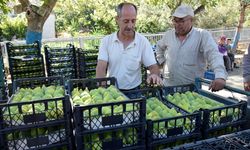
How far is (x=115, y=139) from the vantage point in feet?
5.19

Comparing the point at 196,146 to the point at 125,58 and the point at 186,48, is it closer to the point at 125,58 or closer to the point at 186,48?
the point at 125,58

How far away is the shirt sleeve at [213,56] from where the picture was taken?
8.19ft

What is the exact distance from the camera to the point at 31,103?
153 cm

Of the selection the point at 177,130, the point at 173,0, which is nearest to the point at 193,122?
the point at 177,130

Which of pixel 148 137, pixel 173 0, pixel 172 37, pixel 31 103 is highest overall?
pixel 173 0

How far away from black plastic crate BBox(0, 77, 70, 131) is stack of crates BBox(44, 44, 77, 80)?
13.3ft

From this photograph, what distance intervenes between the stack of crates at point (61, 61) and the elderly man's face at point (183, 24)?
10.2ft

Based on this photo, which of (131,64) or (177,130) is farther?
(131,64)

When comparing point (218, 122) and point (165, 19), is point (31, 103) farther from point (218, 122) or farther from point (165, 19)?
point (165, 19)

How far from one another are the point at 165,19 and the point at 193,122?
68.0ft

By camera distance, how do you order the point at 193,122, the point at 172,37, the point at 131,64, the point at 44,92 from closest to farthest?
the point at 193,122 < the point at 44,92 < the point at 131,64 < the point at 172,37

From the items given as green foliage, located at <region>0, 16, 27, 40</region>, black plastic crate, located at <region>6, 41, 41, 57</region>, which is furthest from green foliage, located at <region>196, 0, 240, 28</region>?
black plastic crate, located at <region>6, 41, 41, 57</region>

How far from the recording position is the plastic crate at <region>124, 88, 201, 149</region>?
1656 mm

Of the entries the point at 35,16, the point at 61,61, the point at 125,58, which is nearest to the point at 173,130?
the point at 125,58
